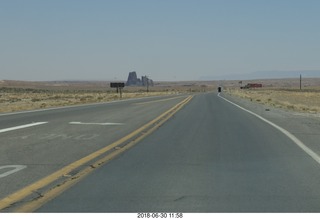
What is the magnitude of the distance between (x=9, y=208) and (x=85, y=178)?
7.55 ft

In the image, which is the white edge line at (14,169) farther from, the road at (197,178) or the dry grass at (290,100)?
the dry grass at (290,100)

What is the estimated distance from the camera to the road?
277 inches

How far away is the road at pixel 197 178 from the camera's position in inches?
277

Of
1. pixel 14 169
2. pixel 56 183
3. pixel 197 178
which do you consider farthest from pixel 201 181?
pixel 14 169

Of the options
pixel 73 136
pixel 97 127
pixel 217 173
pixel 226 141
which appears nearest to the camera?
pixel 217 173

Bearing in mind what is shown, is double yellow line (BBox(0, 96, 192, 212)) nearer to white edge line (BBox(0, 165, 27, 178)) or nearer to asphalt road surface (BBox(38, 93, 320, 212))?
asphalt road surface (BBox(38, 93, 320, 212))

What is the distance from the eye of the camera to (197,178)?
359 inches

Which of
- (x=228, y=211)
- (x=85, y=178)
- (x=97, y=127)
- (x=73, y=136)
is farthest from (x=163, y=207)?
(x=97, y=127)

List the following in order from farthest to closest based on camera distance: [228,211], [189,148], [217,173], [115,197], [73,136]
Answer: [73,136] → [189,148] → [217,173] → [115,197] → [228,211]

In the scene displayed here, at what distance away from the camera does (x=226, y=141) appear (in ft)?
48.9

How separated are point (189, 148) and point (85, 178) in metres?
4.63

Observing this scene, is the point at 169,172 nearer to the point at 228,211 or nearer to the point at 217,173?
the point at 217,173

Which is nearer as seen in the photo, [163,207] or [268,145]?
[163,207]

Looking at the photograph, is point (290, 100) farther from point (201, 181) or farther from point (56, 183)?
point (56, 183)
